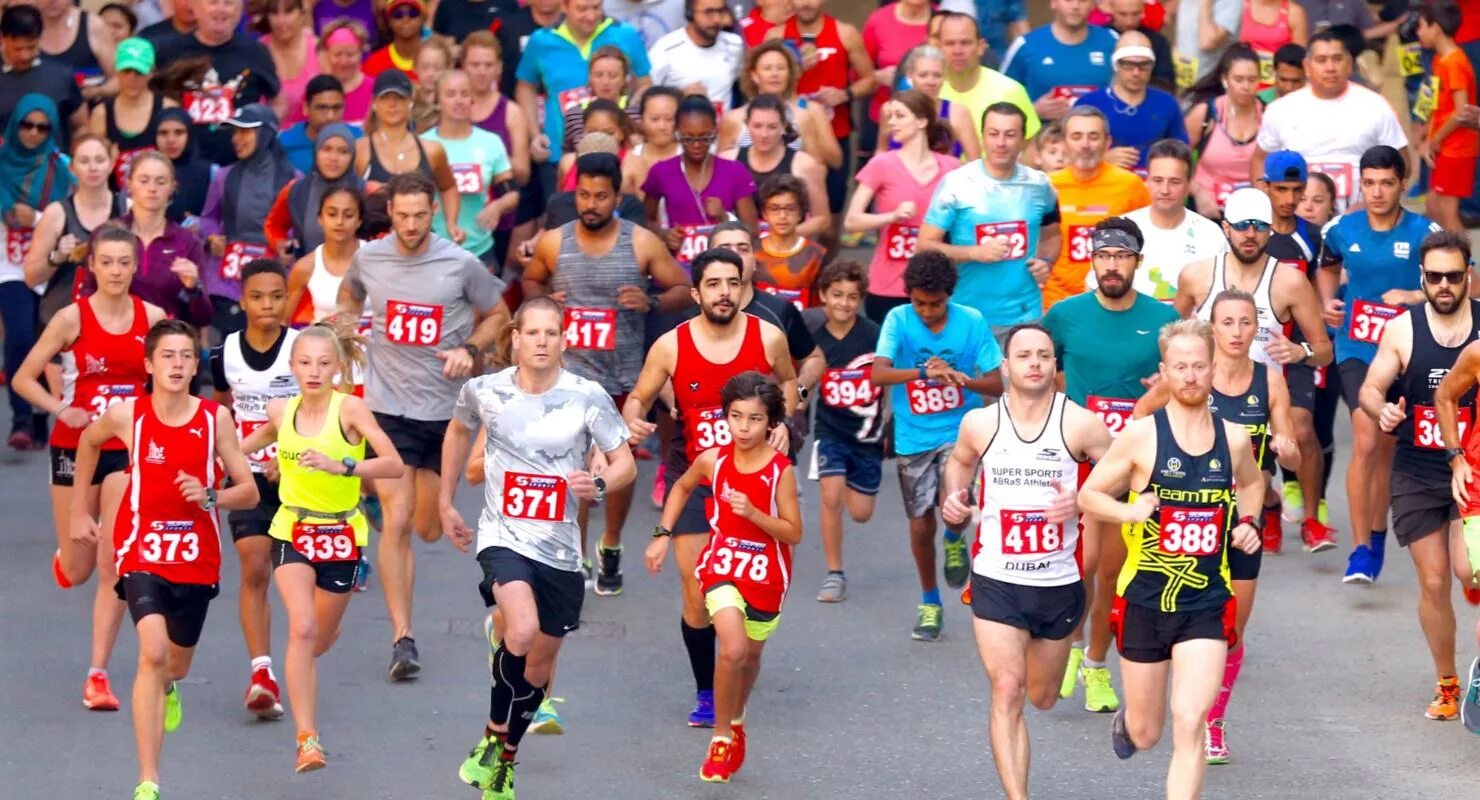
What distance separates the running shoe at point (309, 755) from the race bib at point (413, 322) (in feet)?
7.87

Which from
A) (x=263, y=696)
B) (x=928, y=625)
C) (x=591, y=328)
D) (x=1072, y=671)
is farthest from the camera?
(x=591, y=328)

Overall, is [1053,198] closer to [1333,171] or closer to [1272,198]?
[1272,198]

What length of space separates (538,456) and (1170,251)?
12.3 ft

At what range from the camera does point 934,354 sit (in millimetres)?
11180

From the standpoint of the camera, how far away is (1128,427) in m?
8.65

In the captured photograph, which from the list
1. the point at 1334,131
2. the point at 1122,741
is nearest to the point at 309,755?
the point at 1122,741

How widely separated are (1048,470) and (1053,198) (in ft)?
12.5

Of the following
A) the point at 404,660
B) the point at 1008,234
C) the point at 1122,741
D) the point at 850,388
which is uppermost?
the point at 1008,234

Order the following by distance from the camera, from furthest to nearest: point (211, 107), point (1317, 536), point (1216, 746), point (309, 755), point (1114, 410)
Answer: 1. point (211, 107)
2. point (1317, 536)
3. point (1114, 410)
4. point (1216, 746)
5. point (309, 755)

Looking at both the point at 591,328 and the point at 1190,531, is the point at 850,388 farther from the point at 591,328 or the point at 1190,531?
the point at 1190,531

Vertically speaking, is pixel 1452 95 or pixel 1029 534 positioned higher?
pixel 1452 95

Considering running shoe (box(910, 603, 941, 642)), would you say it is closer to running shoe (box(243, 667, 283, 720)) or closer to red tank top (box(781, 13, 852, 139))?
running shoe (box(243, 667, 283, 720))

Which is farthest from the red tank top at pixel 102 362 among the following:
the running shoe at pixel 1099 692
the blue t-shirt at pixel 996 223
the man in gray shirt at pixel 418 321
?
the running shoe at pixel 1099 692

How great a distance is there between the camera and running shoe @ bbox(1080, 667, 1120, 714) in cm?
1035
